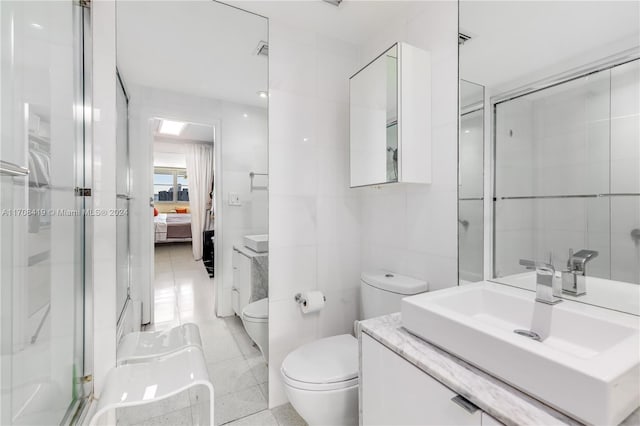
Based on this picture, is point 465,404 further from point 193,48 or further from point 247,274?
point 193,48

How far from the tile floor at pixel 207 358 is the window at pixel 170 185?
0.83 feet

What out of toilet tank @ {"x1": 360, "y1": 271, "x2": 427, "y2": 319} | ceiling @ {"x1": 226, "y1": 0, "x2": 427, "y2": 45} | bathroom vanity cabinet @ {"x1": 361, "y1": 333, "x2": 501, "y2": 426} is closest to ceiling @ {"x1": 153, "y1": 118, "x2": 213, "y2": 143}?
ceiling @ {"x1": 226, "y1": 0, "x2": 427, "y2": 45}

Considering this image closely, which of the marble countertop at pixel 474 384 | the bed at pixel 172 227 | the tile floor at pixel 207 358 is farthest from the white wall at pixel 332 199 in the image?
the marble countertop at pixel 474 384

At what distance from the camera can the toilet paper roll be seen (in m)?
1.70

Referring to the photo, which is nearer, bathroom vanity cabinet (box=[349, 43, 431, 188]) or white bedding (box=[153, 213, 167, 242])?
bathroom vanity cabinet (box=[349, 43, 431, 188])

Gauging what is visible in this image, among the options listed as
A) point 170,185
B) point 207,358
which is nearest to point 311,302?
point 207,358

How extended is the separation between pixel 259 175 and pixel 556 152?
4.51 ft

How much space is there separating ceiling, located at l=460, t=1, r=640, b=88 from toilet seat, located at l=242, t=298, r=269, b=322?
1567 millimetres

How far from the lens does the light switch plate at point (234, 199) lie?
1.67 m

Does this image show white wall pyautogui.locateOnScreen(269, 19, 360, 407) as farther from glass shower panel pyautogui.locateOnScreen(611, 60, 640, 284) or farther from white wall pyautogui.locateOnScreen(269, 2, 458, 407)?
glass shower panel pyautogui.locateOnScreen(611, 60, 640, 284)

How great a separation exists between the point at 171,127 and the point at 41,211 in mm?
680

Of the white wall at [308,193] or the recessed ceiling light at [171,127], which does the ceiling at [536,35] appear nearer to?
the white wall at [308,193]

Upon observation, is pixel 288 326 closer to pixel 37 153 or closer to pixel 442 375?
pixel 442 375

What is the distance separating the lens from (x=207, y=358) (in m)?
1.56
